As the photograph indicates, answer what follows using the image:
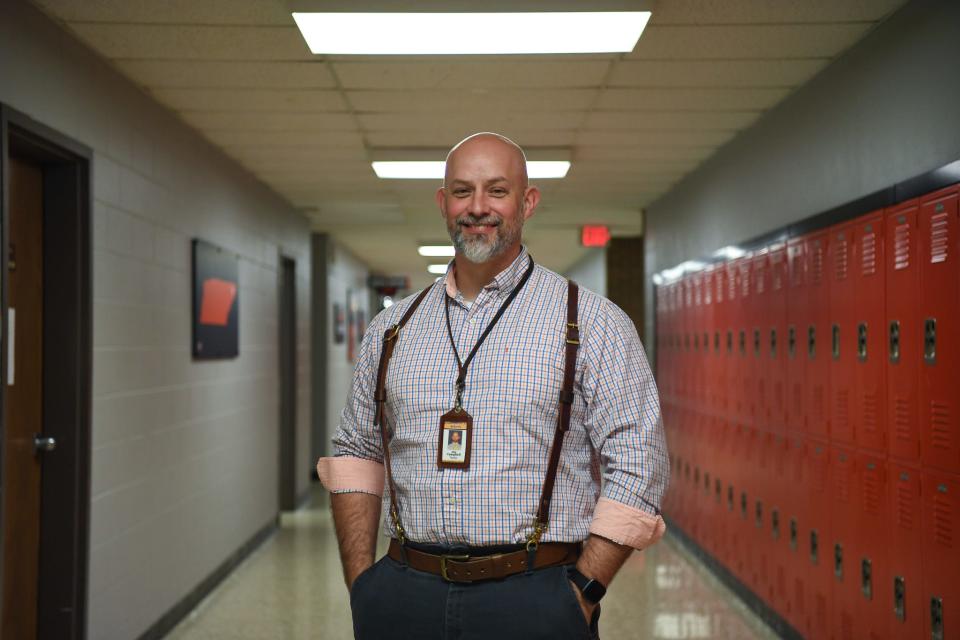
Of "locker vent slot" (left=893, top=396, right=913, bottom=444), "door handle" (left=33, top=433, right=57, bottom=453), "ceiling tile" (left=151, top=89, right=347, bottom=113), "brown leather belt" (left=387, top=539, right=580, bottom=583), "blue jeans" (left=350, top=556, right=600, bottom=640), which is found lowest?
"blue jeans" (left=350, top=556, right=600, bottom=640)

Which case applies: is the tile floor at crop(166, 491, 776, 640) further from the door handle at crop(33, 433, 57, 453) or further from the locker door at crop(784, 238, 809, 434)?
the door handle at crop(33, 433, 57, 453)

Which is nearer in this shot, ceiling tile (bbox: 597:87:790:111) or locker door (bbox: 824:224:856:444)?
locker door (bbox: 824:224:856:444)

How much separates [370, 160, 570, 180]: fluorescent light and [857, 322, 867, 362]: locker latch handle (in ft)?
8.23

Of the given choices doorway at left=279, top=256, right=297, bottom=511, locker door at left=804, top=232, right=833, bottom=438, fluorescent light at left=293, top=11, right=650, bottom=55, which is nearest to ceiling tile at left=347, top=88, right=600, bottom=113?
fluorescent light at left=293, top=11, right=650, bottom=55

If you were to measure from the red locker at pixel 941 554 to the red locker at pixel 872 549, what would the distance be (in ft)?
0.93

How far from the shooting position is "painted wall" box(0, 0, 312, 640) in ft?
11.4

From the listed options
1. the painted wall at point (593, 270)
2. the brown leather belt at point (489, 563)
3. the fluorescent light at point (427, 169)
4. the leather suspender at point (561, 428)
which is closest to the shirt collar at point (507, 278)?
the leather suspender at point (561, 428)

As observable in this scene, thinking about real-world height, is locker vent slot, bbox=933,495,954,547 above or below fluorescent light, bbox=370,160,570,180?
below

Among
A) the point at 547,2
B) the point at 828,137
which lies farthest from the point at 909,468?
the point at 547,2

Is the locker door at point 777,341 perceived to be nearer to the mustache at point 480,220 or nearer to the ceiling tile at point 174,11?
the ceiling tile at point 174,11

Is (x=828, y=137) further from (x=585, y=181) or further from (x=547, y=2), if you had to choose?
(x=585, y=181)

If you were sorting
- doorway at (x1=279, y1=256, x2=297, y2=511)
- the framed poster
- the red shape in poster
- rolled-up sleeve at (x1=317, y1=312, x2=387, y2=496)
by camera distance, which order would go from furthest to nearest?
doorway at (x1=279, y1=256, x2=297, y2=511), the red shape in poster, the framed poster, rolled-up sleeve at (x1=317, y1=312, x2=387, y2=496)

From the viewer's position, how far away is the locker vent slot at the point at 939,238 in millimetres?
2774

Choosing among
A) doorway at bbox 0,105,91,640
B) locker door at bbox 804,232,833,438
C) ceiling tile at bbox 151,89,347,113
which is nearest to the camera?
doorway at bbox 0,105,91,640
